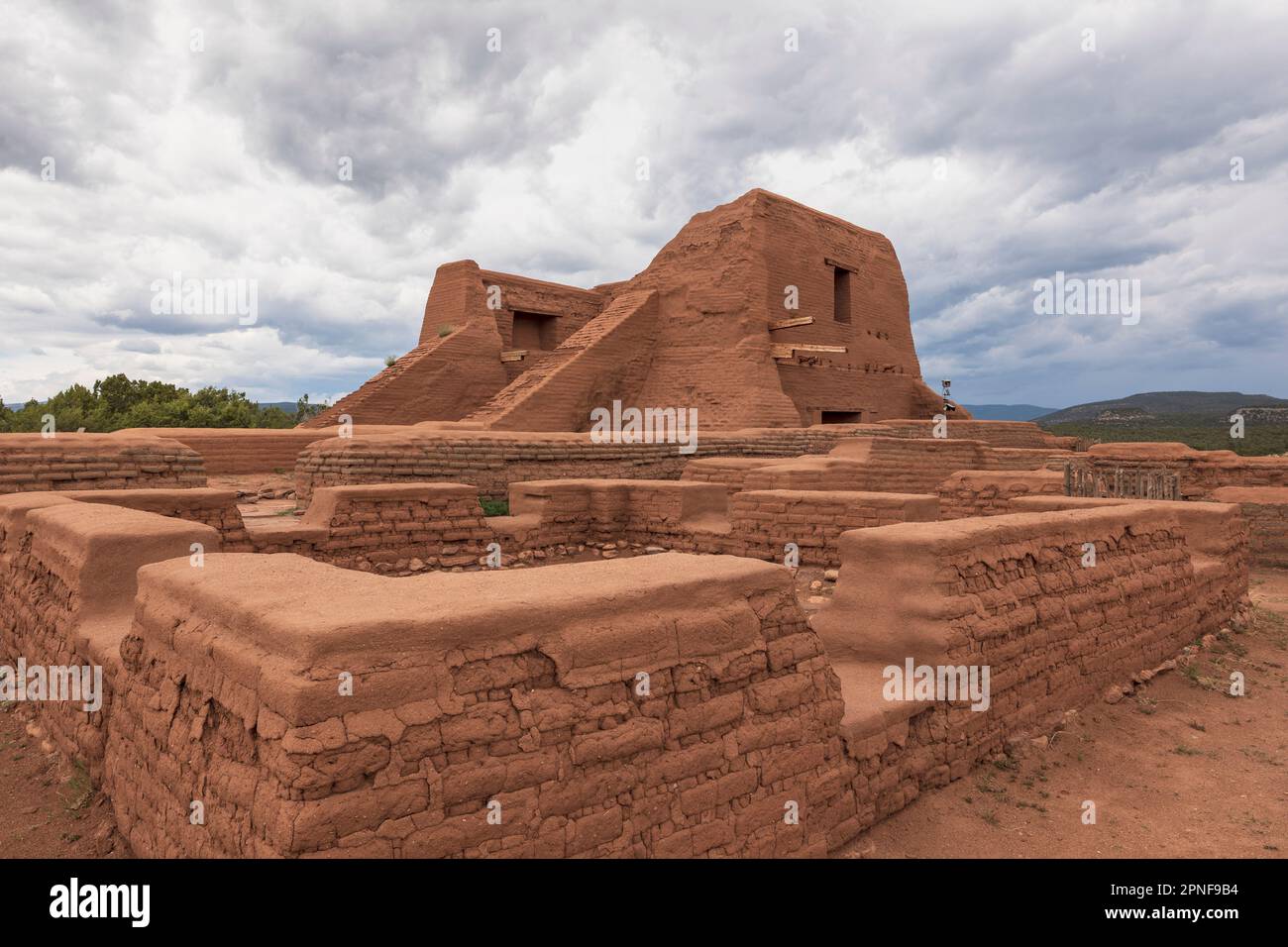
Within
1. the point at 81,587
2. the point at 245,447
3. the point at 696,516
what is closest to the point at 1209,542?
the point at 696,516

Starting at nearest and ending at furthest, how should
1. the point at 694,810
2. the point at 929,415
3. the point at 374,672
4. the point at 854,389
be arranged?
the point at 374,672
the point at 694,810
the point at 854,389
the point at 929,415

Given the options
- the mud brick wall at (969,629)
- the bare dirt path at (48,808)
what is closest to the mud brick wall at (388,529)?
the bare dirt path at (48,808)

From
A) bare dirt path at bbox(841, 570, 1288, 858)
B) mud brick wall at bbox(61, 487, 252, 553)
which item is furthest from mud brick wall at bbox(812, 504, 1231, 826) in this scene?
mud brick wall at bbox(61, 487, 252, 553)

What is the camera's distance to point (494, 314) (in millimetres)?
20688

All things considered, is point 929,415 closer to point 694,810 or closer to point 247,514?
point 247,514

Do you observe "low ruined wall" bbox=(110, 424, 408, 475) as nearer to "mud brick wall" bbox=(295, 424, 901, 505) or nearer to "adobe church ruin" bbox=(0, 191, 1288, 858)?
"mud brick wall" bbox=(295, 424, 901, 505)

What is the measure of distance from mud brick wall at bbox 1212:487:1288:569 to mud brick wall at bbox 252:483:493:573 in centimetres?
976

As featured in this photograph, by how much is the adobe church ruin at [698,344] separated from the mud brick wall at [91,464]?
6867mm

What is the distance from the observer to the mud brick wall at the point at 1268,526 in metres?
10.0

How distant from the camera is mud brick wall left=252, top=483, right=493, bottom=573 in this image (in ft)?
25.0

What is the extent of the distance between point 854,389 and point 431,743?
19.4 metres

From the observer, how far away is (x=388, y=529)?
8.14 meters

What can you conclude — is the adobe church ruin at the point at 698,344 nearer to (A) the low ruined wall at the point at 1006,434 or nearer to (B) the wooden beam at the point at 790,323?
(B) the wooden beam at the point at 790,323

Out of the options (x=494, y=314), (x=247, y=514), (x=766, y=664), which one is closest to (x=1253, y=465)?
(x=766, y=664)
